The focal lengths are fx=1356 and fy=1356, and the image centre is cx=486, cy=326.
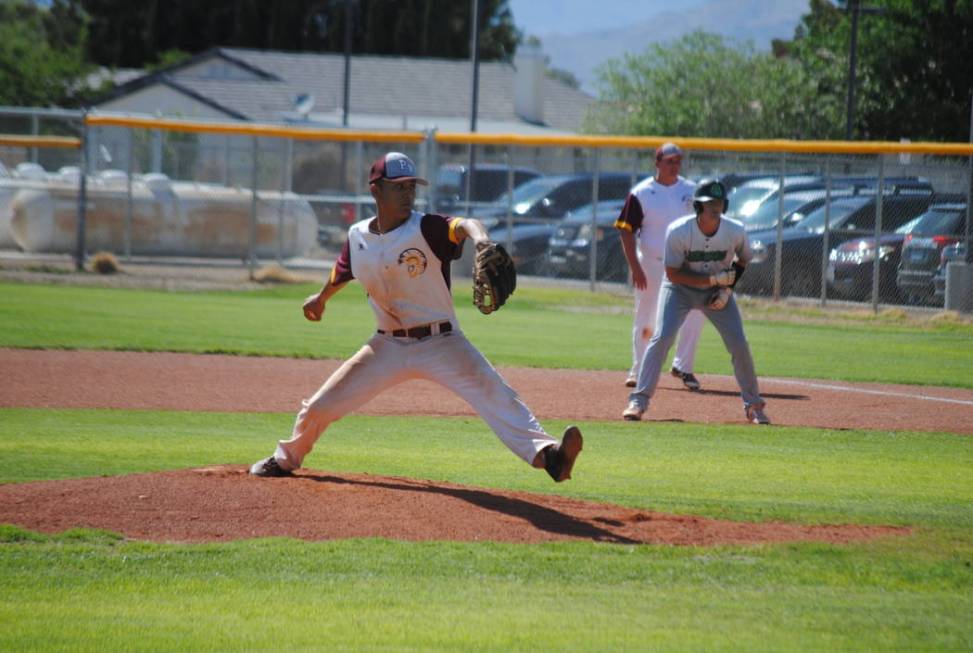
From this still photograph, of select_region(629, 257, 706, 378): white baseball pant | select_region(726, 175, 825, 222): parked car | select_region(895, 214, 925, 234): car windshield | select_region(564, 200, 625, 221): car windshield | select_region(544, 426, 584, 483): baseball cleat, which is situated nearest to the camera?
select_region(544, 426, 584, 483): baseball cleat

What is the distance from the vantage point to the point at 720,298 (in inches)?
414

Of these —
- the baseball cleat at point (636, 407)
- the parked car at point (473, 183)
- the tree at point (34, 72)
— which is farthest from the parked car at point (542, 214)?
the tree at point (34, 72)

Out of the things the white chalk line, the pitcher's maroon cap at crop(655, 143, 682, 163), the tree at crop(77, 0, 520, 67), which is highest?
the tree at crop(77, 0, 520, 67)

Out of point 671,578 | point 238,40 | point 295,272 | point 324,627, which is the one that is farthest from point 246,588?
point 238,40

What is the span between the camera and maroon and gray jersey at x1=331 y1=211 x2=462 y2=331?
7062 millimetres

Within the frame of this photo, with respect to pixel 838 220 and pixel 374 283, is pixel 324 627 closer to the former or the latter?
pixel 374 283

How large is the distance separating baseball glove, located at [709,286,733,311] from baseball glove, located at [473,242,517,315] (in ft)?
13.9

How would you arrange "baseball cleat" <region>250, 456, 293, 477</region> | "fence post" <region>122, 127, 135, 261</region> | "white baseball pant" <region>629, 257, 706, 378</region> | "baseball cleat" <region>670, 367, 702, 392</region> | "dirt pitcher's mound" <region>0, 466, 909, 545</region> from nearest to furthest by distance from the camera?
"dirt pitcher's mound" <region>0, 466, 909, 545</region> < "baseball cleat" <region>250, 456, 293, 477</region> < "white baseball pant" <region>629, 257, 706, 378</region> < "baseball cleat" <region>670, 367, 702, 392</region> < "fence post" <region>122, 127, 135, 261</region>

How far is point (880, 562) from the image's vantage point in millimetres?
6203

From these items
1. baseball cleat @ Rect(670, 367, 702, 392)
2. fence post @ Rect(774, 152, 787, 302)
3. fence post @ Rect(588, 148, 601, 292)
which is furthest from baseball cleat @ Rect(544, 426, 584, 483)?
fence post @ Rect(588, 148, 601, 292)

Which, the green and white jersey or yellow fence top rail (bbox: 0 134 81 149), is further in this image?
yellow fence top rail (bbox: 0 134 81 149)

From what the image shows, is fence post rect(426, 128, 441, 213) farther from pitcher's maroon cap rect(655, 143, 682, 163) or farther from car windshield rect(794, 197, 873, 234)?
pitcher's maroon cap rect(655, 143, 682, 163)

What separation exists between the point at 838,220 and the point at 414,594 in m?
16.8

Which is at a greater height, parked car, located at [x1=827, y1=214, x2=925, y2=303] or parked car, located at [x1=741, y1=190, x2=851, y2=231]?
parked car, located at [x1=741, y1=190, x2=851, y2=231]
